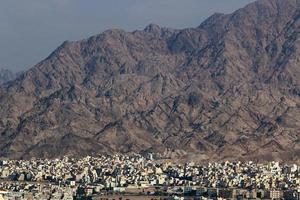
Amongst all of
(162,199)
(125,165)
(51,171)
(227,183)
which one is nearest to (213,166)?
(125,165)

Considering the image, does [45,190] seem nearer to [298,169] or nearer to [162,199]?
[162,199]

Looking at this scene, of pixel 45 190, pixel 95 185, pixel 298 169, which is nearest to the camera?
pixel 45 190

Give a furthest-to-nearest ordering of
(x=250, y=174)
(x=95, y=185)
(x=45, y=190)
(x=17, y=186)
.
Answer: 1. (x=250, y=174)
2. (x=95, y=185)
3. (x=17, y=186)
4. (x=45, y=190)

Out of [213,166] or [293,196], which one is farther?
[213,166]

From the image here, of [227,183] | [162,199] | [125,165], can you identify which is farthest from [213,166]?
[162,199]

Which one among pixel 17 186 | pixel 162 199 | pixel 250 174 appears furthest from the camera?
pixel 250 174

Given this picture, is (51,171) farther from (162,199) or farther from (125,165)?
(162,199)
